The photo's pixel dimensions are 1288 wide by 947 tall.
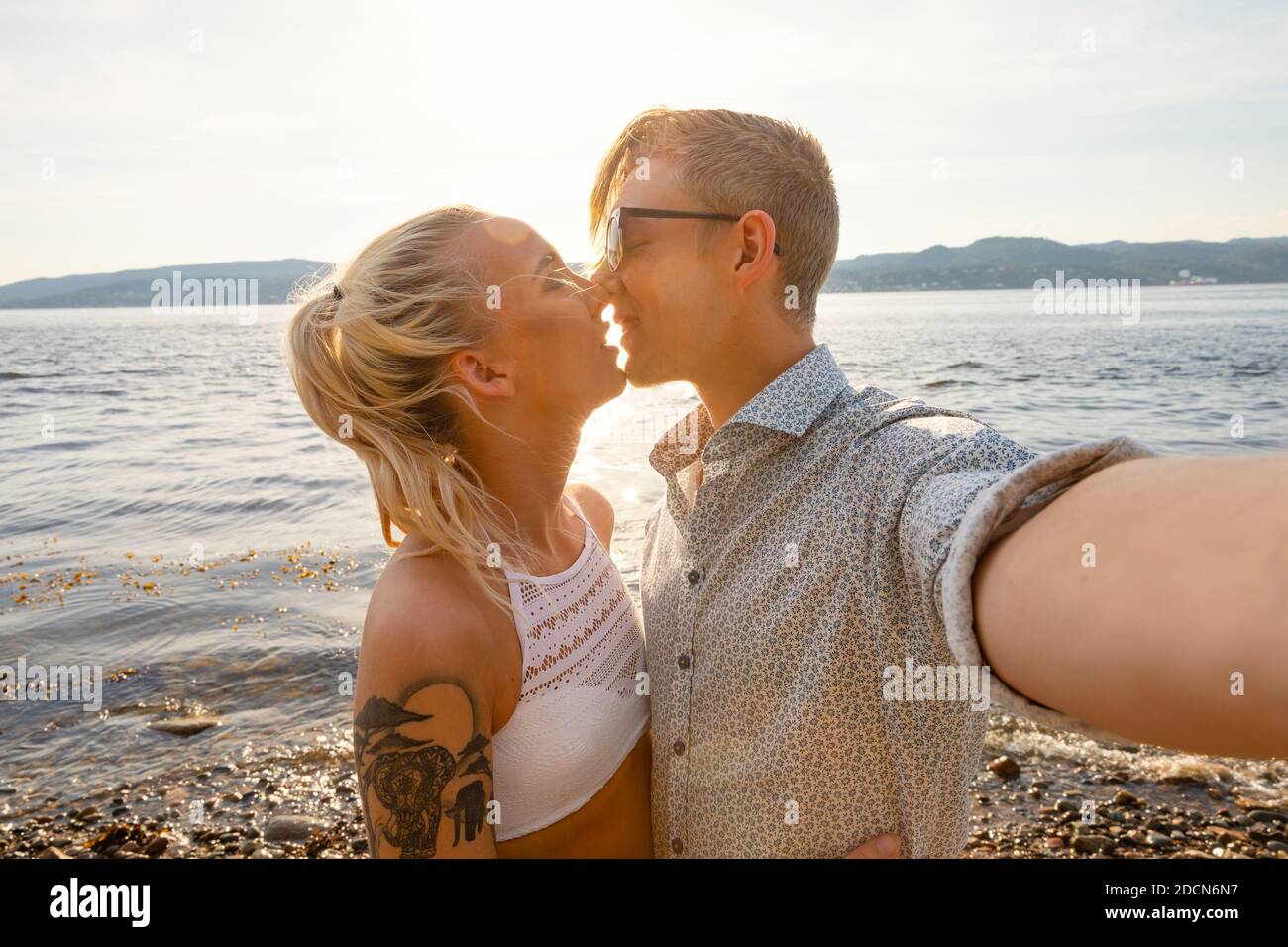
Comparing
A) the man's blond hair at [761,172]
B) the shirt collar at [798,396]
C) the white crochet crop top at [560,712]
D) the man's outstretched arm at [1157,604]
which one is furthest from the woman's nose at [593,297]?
the man's outstretched arm at [1157,604]

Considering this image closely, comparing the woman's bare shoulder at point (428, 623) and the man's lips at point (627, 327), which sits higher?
the man's lips at point (627, 327)

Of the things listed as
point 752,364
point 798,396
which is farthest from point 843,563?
point 752,364

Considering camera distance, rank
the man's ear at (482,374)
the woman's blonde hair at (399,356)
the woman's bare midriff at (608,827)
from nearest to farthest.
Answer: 1. the woman's bare midriff at (608,827)
2. the woman's blonde hair at (399,356)
3. the man's ear at (482,374)

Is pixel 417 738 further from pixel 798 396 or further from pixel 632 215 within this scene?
pixel 632 215

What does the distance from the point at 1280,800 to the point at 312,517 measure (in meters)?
12.7

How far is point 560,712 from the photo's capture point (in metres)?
2.76

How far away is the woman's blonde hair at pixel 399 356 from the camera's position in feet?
9.77

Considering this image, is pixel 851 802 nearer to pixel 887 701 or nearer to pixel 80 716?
pixel 887 701

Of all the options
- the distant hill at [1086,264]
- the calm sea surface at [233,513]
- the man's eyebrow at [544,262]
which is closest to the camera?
the man's eyebrow at [544,262]

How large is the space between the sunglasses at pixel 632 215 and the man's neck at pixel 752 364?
0.37 m

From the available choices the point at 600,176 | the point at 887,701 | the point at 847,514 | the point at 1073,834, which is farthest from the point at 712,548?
the point at 1073,834

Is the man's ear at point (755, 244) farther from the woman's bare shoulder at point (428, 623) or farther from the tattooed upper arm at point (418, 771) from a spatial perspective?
the tattooed upper arm at point (418, 771)

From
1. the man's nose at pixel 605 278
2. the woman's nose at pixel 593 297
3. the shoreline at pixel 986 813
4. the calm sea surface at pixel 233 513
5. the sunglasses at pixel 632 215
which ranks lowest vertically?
the shoreline at pixel 986 813

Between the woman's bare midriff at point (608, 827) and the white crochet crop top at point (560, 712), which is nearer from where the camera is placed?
the white crochet crop top at point (560, 712)
